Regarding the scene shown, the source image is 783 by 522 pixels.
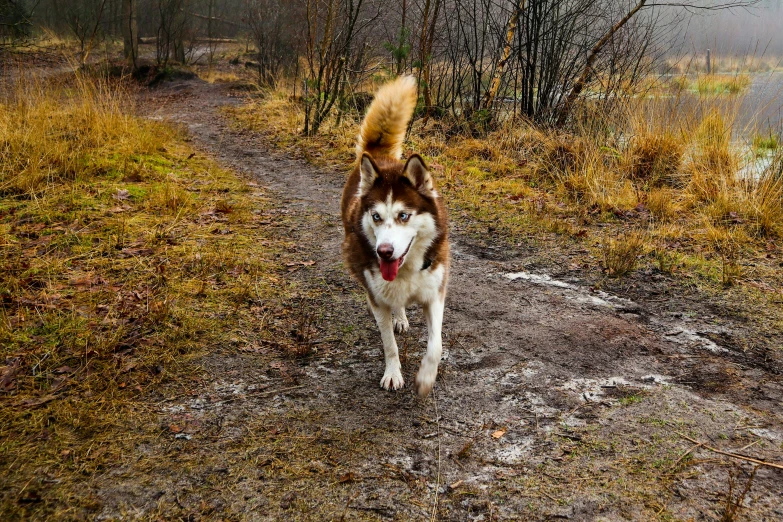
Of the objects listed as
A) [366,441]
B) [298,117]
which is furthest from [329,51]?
[366,441]

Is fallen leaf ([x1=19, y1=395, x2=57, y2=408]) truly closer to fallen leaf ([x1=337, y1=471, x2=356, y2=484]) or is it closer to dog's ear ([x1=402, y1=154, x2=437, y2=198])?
fallen leaf ([x1=337, y1=471, x2=356, y2=484])

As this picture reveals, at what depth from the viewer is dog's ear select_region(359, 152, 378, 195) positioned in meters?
2.95

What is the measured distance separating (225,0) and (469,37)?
802 inches

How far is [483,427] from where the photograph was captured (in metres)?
2.52

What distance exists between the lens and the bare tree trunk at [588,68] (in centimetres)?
748

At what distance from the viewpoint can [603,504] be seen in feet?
6.63

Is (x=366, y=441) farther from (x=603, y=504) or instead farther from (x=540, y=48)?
(x=540, y=48)

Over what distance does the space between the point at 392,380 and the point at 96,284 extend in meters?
2.24

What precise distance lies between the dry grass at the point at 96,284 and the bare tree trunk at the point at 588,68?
4772 mm

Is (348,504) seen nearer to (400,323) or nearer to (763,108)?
(400,323)

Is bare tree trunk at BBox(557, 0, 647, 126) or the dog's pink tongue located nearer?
the dog's pink tongue

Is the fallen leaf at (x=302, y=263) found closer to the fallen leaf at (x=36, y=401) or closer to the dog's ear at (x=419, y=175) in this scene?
the dog's ear at (x=419, y=175)

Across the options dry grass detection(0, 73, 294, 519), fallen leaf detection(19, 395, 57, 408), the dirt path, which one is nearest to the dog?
the dirt path

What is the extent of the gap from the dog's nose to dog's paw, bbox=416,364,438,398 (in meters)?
0.58
